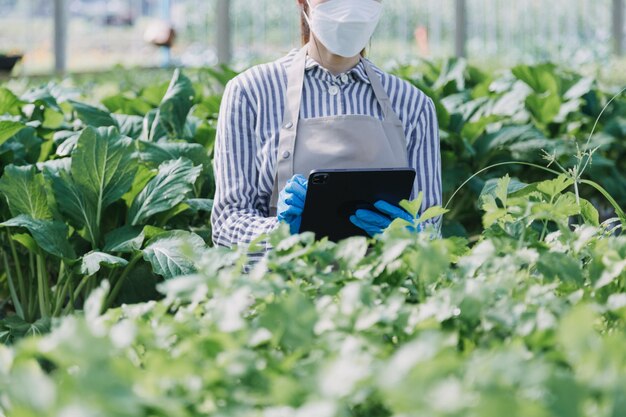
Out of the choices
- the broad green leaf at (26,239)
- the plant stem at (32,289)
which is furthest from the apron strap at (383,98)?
the plant stem at (32,289)

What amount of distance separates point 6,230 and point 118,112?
37.9 inches

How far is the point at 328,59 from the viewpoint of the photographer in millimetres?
2949

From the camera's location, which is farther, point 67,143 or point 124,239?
point 67,143

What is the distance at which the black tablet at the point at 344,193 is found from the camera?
260cm

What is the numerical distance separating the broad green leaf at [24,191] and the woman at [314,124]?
2.37ft

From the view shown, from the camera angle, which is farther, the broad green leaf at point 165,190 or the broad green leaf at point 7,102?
the broad green leaf at point 7,102

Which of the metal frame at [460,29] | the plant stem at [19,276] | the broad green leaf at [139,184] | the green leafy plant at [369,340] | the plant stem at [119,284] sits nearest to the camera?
the green leafy plant at [369,340]

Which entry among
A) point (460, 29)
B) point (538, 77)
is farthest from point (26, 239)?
point (460, 29)

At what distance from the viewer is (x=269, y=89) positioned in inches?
114

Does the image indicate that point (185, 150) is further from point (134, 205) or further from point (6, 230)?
point (6, 230)

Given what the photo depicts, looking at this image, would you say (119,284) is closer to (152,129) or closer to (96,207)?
(96,207)

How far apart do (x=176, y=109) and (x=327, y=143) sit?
4.57ft

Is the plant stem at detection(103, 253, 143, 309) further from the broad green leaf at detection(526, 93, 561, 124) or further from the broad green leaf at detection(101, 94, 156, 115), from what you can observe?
the broad green leaf at detection(526, 93, 561, 124)

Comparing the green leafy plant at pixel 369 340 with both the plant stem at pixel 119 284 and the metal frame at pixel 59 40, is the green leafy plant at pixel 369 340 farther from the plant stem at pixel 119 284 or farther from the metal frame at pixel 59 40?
the metal frame at pixel 59 40
